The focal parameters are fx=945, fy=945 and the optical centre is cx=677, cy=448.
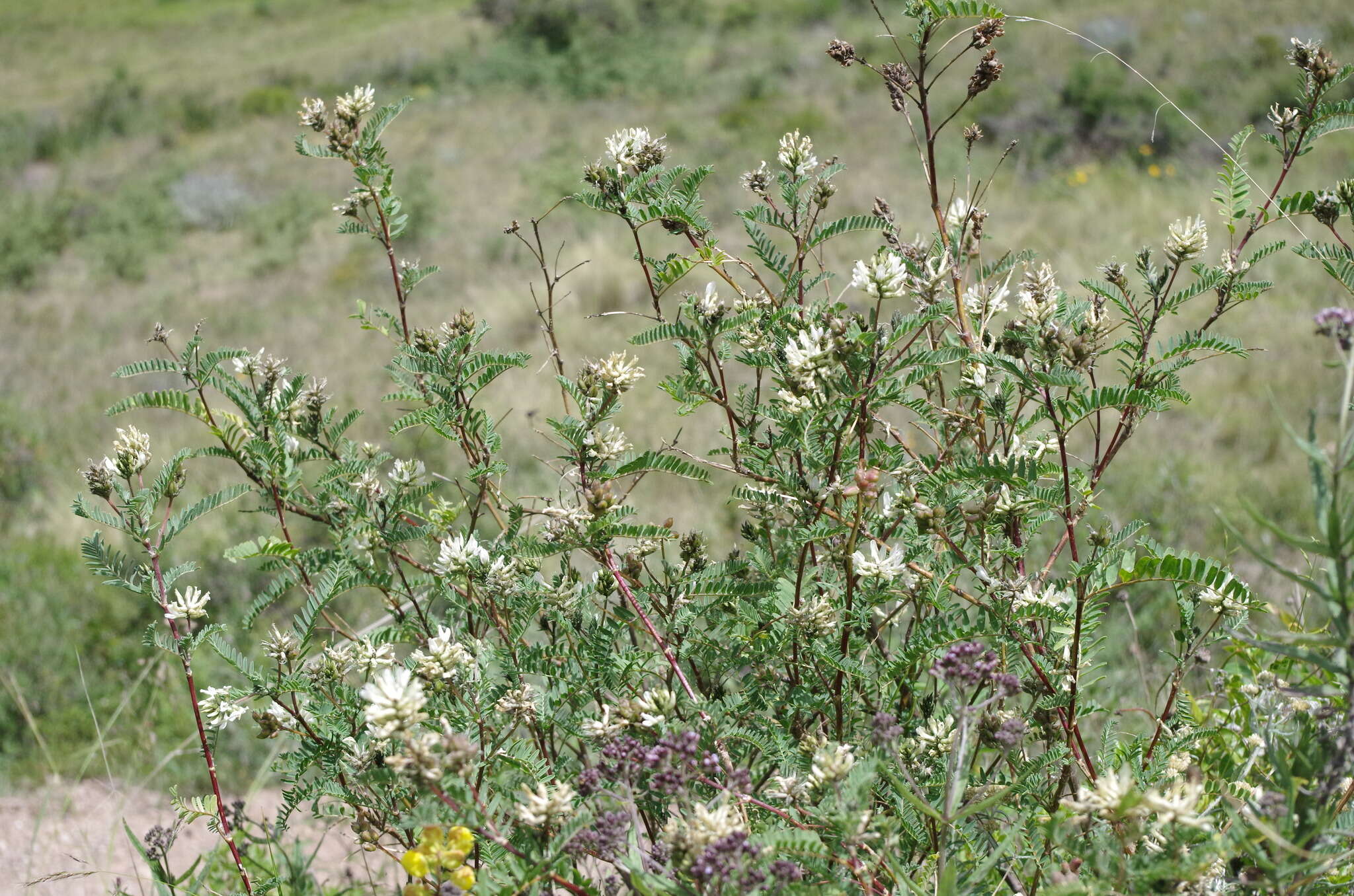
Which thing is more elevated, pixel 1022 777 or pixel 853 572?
pixel 853 572

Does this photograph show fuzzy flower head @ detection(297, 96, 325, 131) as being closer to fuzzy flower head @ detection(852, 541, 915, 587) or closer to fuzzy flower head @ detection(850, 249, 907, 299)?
fuzzy flower head @ detection(850, 249, 907, 299)

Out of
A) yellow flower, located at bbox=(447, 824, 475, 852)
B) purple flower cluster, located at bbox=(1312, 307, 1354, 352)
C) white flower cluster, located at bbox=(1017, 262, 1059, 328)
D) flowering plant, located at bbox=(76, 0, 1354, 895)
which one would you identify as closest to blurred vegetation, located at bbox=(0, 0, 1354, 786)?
white flower cluster, located at bbox=(1017, 262, 1059, 328)

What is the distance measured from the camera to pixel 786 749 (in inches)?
51.2

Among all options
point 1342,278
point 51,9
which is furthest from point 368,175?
point 51,9

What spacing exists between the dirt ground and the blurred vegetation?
141 millimetres

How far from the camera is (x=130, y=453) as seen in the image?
1377mm

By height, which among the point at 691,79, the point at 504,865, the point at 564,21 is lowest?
the point at 504,865

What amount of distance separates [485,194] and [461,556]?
43.6 feet

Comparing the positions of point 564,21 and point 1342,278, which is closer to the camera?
point 1342,278

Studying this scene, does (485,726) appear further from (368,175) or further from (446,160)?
(446,160)

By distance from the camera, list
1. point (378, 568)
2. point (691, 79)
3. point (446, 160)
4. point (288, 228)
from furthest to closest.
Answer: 1. point (691, 79)
2. point (446, 160)
3. point (288, 228)
4. point (378, 568)

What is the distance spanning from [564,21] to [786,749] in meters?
22.1

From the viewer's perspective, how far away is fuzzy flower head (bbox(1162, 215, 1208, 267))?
1.34 metres

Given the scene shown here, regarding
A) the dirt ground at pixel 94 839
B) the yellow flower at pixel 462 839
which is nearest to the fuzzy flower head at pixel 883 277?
the yellow flower at pixel 462 839
